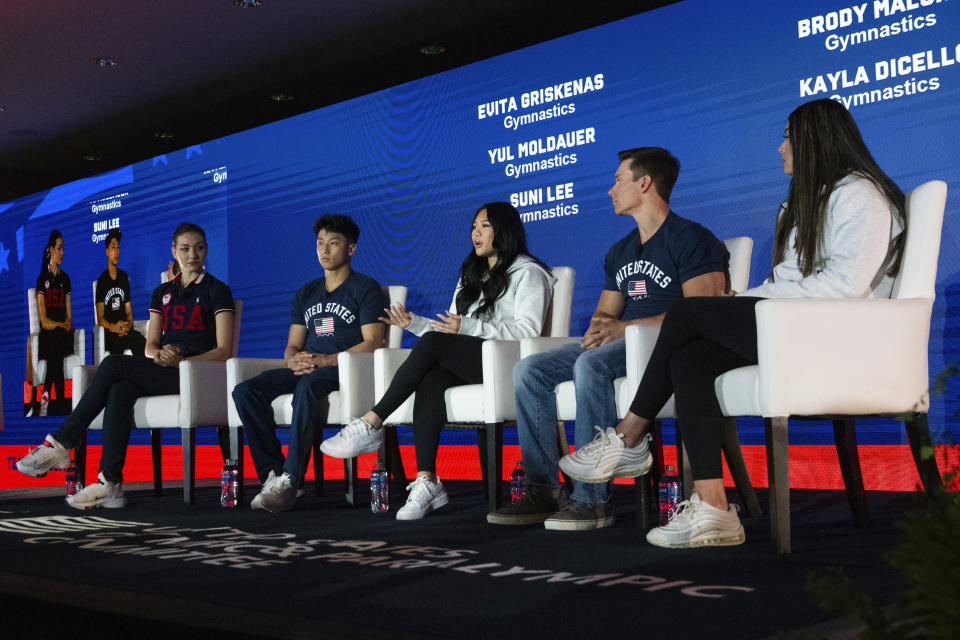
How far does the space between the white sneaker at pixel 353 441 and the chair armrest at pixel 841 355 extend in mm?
1374

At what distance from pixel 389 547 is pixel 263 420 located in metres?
1.53

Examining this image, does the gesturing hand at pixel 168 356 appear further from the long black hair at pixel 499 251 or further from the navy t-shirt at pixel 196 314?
the long black hair at pixel 499 251

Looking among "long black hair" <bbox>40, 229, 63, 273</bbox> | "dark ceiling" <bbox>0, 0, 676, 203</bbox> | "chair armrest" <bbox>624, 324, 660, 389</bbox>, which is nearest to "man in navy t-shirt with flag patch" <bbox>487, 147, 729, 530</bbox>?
"chair armrest" <bbox>624, 324, 660, 389</bbox>

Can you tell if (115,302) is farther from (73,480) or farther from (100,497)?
(100,497)

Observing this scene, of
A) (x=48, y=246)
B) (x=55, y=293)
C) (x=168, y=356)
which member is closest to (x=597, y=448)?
(x=168, y=356)

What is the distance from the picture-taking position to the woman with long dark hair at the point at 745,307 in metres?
2.38

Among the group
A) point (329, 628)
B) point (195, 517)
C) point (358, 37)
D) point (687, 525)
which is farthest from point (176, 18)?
point (329, 628)

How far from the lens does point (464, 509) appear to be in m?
3.65

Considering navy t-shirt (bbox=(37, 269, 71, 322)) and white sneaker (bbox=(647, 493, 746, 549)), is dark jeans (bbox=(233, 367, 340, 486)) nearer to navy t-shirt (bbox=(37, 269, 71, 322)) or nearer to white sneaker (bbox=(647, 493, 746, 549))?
white sneaker (bbox=(647, 493, 746, 549))

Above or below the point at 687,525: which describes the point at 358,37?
above

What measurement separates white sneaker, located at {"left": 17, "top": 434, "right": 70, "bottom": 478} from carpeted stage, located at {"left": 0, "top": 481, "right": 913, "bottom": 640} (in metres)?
0.82

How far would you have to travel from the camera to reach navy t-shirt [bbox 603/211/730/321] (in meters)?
2.89

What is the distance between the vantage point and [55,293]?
28.5 ft

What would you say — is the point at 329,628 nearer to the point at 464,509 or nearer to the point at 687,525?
the point at 687,525
